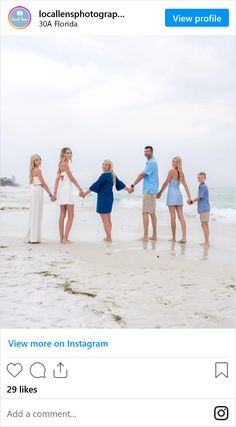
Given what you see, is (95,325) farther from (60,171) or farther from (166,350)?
(60,171)

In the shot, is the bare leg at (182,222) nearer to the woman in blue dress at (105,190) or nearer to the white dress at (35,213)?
the woman in blue dress at (105,190)

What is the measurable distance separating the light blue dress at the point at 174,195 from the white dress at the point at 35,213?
8.44 ft

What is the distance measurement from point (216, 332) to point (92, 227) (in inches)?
353

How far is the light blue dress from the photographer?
9.60 metres

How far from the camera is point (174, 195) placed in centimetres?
962

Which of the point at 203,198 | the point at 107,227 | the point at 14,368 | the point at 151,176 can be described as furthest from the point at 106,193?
the point at 14,368

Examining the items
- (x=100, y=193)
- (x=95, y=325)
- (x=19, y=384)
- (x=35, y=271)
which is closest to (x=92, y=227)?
(x=100, y=193)

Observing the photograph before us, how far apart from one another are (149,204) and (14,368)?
6.61m

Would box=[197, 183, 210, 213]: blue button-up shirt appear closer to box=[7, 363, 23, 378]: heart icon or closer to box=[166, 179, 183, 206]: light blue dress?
box=[166, 179, 183, 206]: light blue dress

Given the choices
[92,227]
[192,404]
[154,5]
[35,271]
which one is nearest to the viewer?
[192,404]

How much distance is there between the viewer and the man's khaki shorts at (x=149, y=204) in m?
9.58

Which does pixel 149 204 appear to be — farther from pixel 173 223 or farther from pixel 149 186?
pixel 173 223

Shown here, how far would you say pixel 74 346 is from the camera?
3320 mm

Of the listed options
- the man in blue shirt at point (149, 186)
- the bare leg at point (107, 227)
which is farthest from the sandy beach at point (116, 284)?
the man in blue shirt at point (149, 186)
